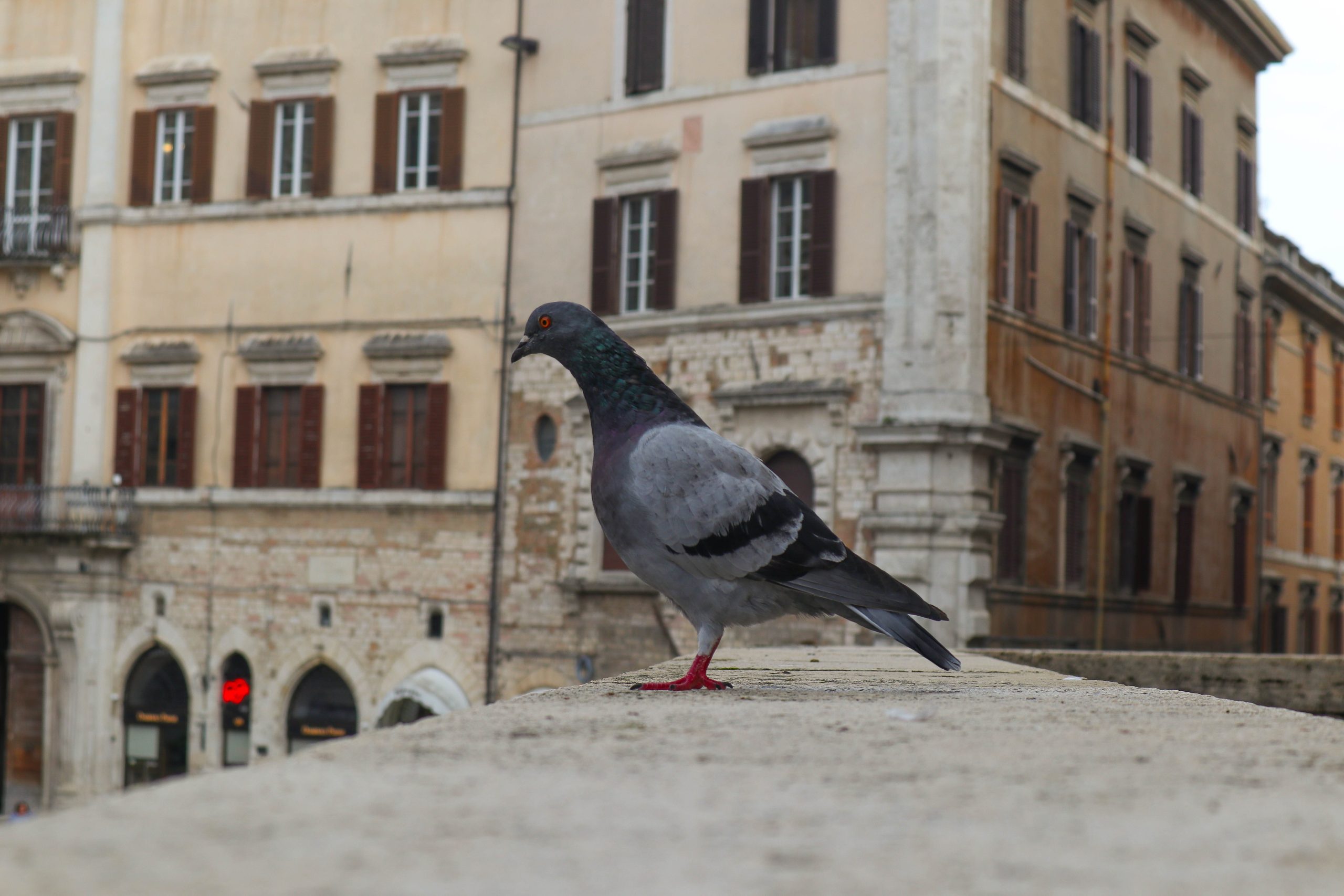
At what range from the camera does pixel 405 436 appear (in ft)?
→ 80.2

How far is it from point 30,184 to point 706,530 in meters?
23.3

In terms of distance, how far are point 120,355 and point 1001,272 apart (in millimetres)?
12700

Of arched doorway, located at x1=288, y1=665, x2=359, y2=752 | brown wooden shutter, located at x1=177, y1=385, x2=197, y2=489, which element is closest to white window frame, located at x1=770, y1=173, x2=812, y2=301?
arched doorway, located at x1=288, y1=665, x2=359, y2=752

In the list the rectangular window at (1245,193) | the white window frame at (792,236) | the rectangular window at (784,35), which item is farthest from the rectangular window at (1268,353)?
the rectangular window at (784,35)

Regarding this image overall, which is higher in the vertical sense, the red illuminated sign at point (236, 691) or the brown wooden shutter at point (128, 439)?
the brown wooden shutter at point (128, 439)

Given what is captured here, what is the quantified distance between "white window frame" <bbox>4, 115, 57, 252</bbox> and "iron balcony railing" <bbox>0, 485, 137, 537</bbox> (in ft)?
11.8

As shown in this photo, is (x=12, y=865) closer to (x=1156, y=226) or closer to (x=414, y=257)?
(x=414, y=257)

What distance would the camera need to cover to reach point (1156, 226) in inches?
1021

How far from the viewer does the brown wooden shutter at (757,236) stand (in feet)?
71.5

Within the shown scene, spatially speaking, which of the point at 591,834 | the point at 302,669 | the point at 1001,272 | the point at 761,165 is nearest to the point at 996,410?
the point at 1001,272

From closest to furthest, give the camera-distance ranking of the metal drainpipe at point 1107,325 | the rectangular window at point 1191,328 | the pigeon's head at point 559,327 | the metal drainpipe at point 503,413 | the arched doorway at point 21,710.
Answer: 1. the pigeon's head at point 559,327
2. the metal drainpipe at point 503,413
3. the metal drainpipe at point 1107,325
4. the arched doorway at point 21,710
5. the rectangular window at point 1191,328

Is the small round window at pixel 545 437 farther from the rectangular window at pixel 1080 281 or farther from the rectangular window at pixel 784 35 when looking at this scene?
the rectangular window at pixel 1080 281

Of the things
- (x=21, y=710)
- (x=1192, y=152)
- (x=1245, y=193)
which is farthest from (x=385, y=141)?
(x=1245, y=193)

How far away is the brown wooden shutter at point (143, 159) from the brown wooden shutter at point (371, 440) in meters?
4.62
